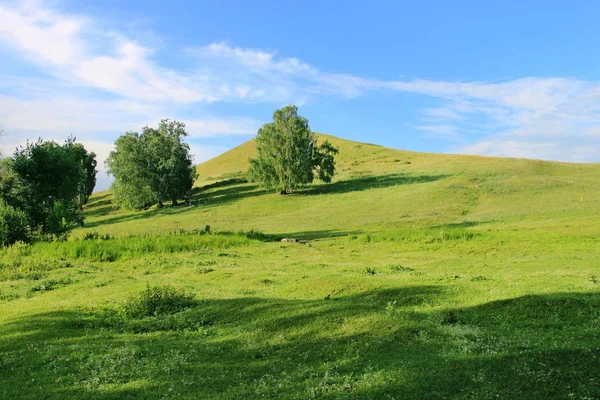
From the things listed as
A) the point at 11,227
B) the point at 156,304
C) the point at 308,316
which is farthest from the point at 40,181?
the point at 308,316

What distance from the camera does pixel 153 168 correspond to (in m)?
75.9

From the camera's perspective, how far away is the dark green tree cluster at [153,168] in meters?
75.0

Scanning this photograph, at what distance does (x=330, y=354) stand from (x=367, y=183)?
67.7 meters

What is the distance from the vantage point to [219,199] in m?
76.6

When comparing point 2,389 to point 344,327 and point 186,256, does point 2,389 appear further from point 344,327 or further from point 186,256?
point 186,256

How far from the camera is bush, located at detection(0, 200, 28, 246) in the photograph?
108 ft

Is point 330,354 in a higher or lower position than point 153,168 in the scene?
lower

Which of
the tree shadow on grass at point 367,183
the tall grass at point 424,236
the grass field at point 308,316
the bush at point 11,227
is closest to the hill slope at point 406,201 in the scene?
the tree shadow on grass at point 367,183

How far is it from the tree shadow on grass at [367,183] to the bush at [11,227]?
150ft

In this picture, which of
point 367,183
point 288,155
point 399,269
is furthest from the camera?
point 367,183

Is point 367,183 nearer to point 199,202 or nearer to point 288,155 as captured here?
point 288,155

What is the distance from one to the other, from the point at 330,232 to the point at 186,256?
16.8m

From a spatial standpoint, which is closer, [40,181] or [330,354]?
[330,354]

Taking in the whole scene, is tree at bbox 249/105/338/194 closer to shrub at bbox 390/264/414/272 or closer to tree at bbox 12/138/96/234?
tree at bbox 12/138/96/234
